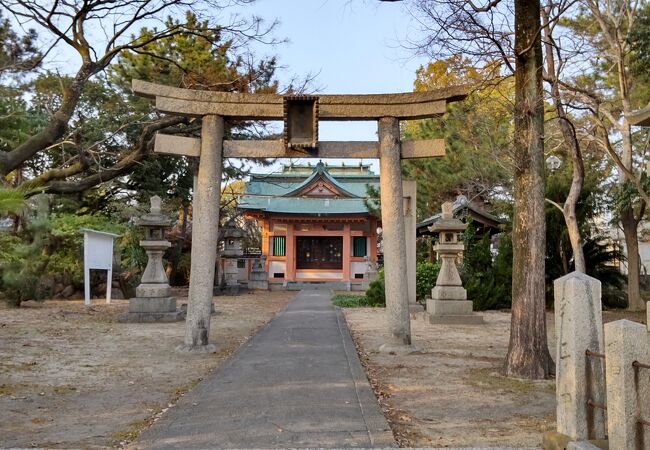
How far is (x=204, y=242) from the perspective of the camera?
8977 mm

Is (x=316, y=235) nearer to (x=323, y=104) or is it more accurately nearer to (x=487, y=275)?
(x=487, y=275)

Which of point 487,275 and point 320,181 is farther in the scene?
point 320,181

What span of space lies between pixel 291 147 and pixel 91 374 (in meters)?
4.55

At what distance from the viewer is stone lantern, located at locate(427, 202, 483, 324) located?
13859 mm

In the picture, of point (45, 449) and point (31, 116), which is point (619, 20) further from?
point (31, 116)

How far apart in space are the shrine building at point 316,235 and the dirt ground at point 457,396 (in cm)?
2091

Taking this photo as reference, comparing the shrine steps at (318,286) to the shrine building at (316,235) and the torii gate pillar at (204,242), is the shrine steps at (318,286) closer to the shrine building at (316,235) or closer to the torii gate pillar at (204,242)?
the shrine building at (316,235)

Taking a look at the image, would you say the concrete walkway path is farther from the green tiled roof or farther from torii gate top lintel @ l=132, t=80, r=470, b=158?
the green tiled roof

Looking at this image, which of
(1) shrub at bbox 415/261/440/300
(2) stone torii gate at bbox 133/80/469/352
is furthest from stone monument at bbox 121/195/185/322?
(1) shrub at bbox 415/261/440/300

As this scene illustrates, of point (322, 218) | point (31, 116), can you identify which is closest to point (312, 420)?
point (31, 116)

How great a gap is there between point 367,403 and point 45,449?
2.81m

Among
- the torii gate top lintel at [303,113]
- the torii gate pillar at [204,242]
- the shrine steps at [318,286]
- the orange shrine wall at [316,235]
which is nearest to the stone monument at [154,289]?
the torii gate pillar at [204,242]

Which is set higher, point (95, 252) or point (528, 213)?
point (528, 213)

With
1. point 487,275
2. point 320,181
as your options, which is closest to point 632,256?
point 487,275
